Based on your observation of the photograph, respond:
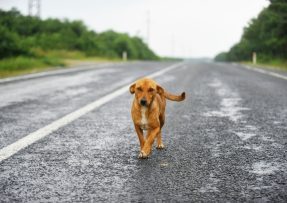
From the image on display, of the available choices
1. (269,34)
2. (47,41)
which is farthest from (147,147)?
(269,34)

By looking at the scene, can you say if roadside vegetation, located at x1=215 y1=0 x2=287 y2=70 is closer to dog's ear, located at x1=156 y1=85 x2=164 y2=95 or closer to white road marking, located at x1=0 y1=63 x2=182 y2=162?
white road marking, located at x1=0 y1=63 x2=182 y2=162

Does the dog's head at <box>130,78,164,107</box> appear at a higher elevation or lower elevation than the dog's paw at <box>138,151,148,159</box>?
higher

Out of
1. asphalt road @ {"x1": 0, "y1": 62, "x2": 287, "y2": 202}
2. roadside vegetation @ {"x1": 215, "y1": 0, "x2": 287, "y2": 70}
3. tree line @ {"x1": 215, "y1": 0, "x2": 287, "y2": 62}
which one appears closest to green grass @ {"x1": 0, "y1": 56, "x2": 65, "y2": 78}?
asphalt road @ {"x1": 0, "y1": 62, "x2": 287, "y2": 202}

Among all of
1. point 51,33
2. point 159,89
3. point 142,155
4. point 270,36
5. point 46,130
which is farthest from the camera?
point 51,33

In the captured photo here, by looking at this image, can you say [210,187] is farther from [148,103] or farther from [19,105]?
[19,105]

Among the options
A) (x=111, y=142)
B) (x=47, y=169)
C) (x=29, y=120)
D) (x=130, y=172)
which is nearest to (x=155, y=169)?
(x=130, y=172)

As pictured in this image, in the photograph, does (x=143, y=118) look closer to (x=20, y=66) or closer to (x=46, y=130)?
(x=46, y=130)

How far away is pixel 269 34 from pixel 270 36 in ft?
0.86

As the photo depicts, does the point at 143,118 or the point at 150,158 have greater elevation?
the point at 143,118

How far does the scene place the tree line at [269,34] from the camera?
2968cm

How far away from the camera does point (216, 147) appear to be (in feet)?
16.8

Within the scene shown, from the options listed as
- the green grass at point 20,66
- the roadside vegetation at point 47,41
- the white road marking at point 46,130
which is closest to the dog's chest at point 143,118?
the white road marking at point 46,130

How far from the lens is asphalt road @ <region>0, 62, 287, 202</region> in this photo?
11.4ft

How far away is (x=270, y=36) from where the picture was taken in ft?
143
